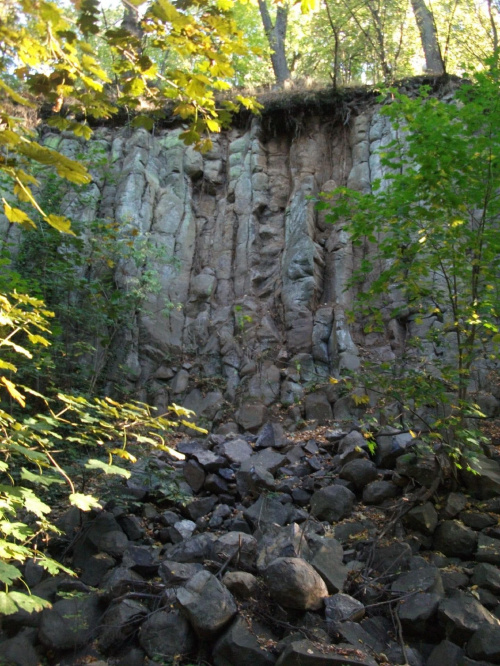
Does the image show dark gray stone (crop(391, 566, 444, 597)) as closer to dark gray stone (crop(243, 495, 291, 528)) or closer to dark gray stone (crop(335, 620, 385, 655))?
dark gray stone (crop(335, 620, 385, 655))

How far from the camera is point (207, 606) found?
4.08 metres

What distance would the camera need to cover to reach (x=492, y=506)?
558 centimetres

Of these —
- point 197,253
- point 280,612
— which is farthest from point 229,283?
point 280,612

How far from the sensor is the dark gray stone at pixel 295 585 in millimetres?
4176

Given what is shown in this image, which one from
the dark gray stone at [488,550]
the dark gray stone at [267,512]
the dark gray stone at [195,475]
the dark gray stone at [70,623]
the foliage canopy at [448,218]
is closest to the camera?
the dark gray stone at [70,623]

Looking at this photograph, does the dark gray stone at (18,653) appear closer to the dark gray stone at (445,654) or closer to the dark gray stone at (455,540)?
the dark gray stone at (445,654)

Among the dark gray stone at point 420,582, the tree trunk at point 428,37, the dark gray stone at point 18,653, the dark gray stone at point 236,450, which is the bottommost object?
the dark gray stone at point 18,653

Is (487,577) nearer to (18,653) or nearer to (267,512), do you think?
(267,512)

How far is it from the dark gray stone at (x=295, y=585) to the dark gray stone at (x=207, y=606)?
362mm

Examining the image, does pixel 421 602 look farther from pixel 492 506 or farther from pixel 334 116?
pixel 334 116

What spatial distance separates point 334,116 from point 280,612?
12078 mm

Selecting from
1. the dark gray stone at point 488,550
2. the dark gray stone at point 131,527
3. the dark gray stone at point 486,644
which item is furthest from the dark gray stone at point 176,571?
the dark gray stone at point 488,550

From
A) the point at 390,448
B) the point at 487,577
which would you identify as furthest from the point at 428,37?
the point at 487,577

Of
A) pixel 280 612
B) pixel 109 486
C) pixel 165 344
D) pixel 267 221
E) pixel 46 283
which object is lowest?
pixel 280 612
